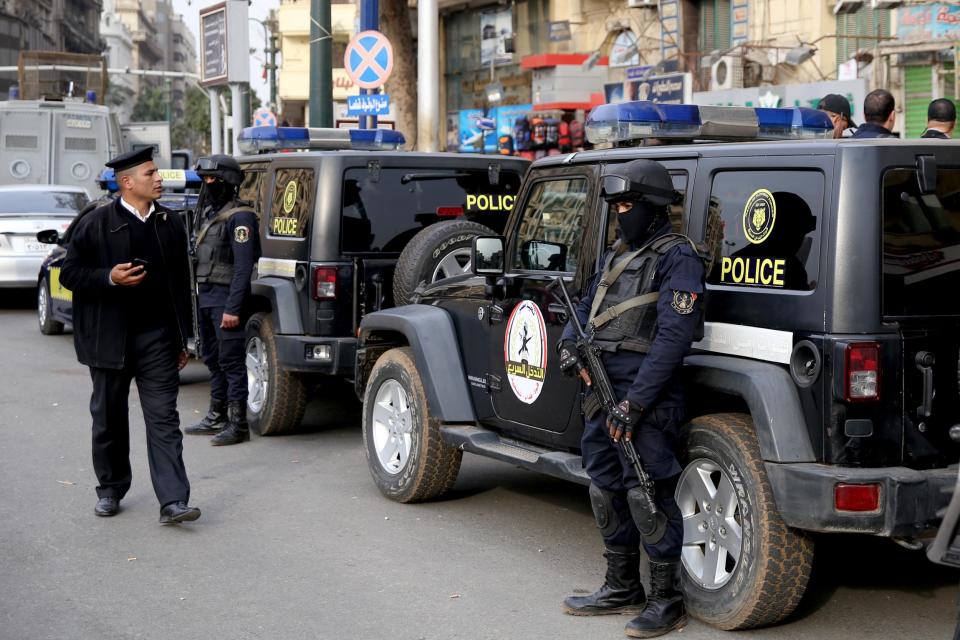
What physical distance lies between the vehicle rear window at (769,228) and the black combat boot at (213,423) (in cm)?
498

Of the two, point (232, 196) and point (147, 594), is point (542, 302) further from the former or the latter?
point (232, 196)

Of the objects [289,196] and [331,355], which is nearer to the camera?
[331,355]

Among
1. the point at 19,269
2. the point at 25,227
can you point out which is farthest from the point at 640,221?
the point at 25,227

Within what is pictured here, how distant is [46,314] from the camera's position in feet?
48.9

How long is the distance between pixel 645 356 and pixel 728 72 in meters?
19.8

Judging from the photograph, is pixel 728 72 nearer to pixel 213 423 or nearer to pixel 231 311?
pixel 213 423

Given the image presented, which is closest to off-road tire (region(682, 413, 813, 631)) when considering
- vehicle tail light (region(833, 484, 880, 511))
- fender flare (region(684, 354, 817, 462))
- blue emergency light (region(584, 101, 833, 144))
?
fender flare (region(684, 354, 817, 462))

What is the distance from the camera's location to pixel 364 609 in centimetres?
538

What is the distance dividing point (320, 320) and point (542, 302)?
2810 millimetres

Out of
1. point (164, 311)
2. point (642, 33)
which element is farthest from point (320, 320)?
point (642, 33)

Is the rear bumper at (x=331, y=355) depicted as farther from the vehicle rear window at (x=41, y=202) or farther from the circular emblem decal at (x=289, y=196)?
the vehicle rear window at (x=41, y=202)

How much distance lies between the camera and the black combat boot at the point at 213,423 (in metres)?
9.32

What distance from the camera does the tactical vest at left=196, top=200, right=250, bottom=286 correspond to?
895cm

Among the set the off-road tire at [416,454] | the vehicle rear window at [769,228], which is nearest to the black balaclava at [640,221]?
the vehicle rear window at [769,228]
